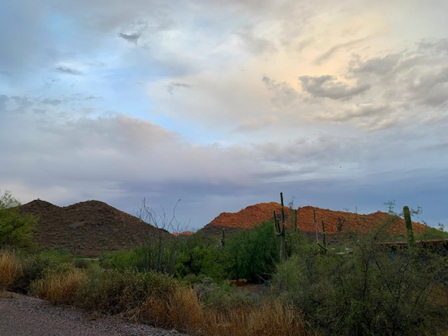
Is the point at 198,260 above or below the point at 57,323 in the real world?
above

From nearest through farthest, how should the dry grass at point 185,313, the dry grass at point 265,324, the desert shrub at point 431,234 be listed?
the dry grass at point 265,324, the desert shrub at point 431,234, the dry grass at point 185,313

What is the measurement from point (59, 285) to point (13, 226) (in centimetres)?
1518

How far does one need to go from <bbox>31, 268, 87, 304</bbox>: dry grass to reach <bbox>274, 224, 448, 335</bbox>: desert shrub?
6.94 meters

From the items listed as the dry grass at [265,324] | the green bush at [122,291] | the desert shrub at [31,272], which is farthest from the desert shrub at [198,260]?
the dry grass at [265,324]

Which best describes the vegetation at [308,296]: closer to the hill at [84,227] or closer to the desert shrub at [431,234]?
the desert shrub at [431,234]

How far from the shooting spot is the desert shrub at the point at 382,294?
8.94 m

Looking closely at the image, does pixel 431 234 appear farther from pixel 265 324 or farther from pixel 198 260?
pixel 198 260

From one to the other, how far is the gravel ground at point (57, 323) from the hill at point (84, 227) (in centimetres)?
3904

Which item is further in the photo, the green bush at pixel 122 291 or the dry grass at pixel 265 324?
the green bush at pixel 122 291

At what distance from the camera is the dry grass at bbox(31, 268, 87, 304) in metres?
12.8

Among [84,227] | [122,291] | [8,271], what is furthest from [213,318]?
[84,227]

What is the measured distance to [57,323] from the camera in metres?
10.2

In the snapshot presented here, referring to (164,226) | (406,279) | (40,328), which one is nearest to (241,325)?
(406,279)

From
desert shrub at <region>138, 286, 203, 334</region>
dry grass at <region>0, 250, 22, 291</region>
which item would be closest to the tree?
dry grass at <region>0, 250, 22, 291</region>
